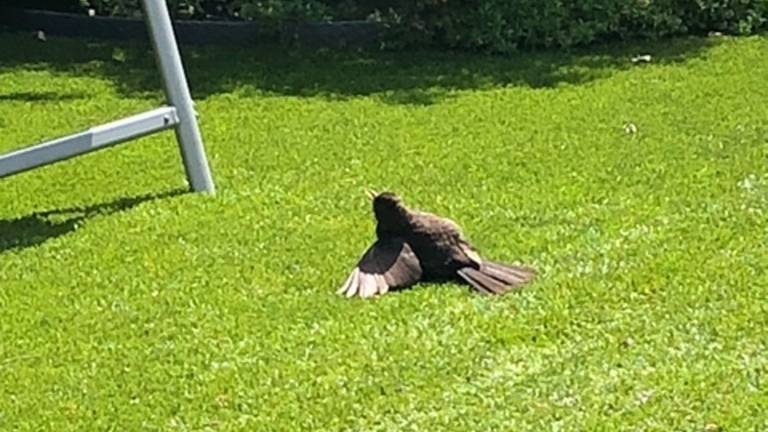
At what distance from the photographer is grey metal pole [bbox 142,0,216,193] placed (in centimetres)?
688

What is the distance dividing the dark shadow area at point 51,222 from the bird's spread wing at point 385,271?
1583 millimetres

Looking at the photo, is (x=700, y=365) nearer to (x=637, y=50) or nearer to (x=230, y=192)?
(x=230, y=192)

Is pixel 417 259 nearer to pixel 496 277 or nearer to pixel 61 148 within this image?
pixel 496 277

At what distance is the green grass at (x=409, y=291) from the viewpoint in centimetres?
443

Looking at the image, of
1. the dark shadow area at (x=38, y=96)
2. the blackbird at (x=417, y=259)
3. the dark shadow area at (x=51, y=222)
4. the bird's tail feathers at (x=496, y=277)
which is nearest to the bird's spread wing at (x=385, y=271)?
the blackbird at (x=417, y=259)

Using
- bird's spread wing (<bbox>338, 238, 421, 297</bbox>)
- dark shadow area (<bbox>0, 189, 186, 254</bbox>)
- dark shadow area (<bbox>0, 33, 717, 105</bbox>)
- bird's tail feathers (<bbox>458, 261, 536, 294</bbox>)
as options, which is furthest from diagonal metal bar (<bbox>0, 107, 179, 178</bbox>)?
dark shadow area (<bbox>0, 33, 717, 105</bbox>)

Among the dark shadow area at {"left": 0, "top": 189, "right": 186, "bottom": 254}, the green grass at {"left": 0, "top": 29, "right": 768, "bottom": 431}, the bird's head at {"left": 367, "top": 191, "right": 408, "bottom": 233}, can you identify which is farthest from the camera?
the dark shadow area at {"left": 0, "top": 189, "right": 186, "bottom": 254}

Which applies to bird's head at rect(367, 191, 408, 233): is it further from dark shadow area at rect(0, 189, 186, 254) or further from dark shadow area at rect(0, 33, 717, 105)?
dark shadow area at rect(0, 33, 717, 105)

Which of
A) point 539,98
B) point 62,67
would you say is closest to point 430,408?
point 539,98

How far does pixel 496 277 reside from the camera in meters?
5.32

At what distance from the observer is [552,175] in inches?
268

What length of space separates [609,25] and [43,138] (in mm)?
4122

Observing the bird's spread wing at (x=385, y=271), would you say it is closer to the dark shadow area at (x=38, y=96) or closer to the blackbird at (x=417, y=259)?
the blackbird at (x=417, y=259)

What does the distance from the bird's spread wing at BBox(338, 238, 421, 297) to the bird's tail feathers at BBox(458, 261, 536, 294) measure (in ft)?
0.58
